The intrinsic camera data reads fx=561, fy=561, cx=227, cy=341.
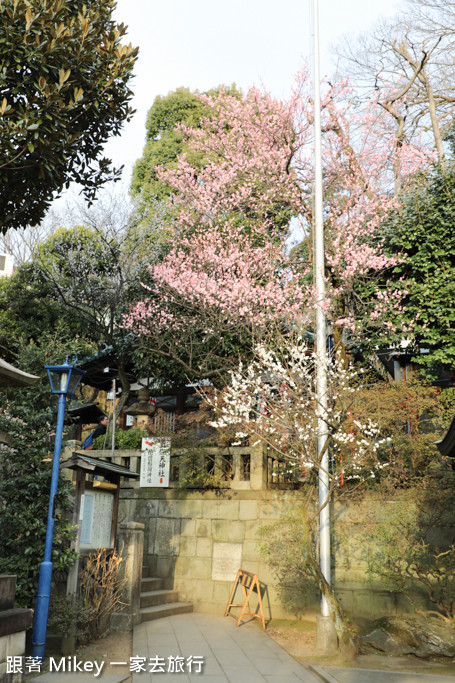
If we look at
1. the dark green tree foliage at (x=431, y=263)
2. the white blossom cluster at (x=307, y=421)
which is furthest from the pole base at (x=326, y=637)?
the dark green tree foliage at (x=431, y=263)

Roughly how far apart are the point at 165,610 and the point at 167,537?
81.5 inches

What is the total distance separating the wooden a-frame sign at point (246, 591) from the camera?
1141cm

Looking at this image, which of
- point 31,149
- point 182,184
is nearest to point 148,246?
point 182,184

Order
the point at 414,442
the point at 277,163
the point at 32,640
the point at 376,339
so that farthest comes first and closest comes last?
1. the point at 277,163
2. the point at 376,339
3. the point at 414,442
4. the point at 32,640

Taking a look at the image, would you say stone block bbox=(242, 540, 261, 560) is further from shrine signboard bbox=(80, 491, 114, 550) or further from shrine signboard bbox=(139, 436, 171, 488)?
shrine signboard bbox=(80, 491, 114, 550)

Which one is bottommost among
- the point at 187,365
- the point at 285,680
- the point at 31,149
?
the point at 285,680

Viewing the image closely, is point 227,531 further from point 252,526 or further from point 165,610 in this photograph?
point 165,610

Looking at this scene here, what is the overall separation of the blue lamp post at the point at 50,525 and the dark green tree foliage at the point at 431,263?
931cm

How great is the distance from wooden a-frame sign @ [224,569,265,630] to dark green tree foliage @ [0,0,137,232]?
860 cm

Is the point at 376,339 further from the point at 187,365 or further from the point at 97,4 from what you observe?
the point at 97,4

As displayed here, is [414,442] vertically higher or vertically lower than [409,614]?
higher

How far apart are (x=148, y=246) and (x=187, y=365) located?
6.01m

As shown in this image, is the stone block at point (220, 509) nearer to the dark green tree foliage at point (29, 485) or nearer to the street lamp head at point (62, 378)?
the dark green tree foliage at point (29, 485)

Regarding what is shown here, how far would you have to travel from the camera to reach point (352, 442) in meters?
11.8
